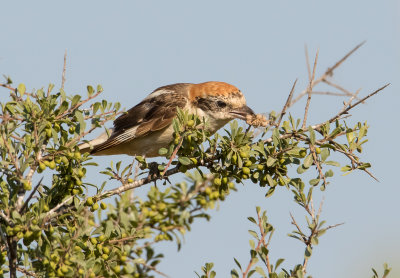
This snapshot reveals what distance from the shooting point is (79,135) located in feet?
15.9

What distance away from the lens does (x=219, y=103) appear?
7.72m

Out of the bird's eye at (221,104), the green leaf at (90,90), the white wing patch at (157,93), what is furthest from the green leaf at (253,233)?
the white wing patch at (157,93)

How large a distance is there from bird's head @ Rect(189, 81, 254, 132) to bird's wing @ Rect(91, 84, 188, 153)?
0.26 meters

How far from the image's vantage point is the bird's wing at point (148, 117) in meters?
7.55

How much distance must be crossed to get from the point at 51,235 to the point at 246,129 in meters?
1.82

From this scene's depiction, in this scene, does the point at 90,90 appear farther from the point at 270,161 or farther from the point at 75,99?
the point at 270,161

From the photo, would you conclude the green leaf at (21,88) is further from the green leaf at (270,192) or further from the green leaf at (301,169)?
the green leaf at (301,169)

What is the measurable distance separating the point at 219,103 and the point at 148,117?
1.00 meters

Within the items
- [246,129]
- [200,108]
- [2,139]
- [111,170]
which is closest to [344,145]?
[246,129]

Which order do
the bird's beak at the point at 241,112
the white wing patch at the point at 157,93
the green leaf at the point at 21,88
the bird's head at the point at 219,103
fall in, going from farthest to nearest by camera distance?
the white wing patch at the point at 157,93 < the bird's head at the point at 219,103 < the bird's beak at the point at 241,112 < the green leaf at the point at 21,88

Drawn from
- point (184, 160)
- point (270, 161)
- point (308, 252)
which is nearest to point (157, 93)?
point (184, 160)

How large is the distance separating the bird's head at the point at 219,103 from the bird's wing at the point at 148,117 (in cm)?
26

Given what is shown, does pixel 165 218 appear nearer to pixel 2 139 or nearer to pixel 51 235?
pixel 51 235

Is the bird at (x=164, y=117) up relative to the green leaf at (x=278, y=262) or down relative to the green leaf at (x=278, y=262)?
up
